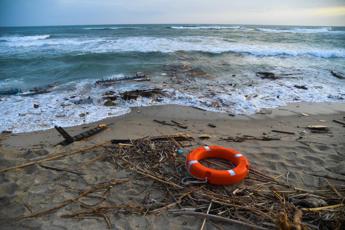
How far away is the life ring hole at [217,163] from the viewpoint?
11.4ft

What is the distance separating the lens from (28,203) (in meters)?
2.71

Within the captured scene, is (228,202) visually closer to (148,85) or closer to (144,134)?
(144,134)

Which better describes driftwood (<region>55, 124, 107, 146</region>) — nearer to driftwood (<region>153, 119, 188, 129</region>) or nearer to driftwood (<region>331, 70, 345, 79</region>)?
driftwood (<region>153, 119, 188, 129</region>)

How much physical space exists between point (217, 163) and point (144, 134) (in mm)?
1812

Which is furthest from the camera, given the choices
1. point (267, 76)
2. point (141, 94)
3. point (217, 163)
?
point (267, 76)

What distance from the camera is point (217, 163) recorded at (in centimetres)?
358

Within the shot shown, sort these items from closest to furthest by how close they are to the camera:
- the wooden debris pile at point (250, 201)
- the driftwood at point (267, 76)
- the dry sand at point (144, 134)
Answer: the wooden debris pile at point (250, 201) → the dry sand at point (144, 134) → the driftwood at point (267, 76)

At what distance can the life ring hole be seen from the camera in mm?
3484

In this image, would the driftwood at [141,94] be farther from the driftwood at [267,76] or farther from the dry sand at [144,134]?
the driftwood at [267,76]

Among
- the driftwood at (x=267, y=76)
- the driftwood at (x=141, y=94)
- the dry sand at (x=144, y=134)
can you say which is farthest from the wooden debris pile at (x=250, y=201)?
the driftwood at (x=267, y=76)

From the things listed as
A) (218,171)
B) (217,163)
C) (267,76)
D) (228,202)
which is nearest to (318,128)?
(217,163)

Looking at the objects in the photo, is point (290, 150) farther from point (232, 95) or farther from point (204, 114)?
point (232, 95)

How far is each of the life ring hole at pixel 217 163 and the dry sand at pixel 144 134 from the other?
1.22ft

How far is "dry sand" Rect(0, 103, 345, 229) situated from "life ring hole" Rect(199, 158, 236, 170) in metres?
0.37
